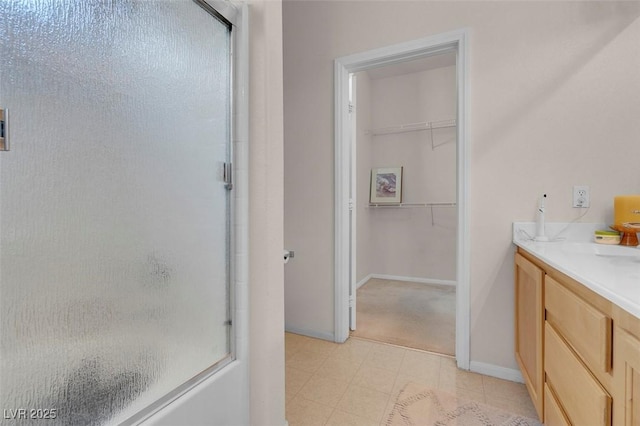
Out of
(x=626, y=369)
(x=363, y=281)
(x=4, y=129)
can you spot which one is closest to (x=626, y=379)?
(x=626, y=369)

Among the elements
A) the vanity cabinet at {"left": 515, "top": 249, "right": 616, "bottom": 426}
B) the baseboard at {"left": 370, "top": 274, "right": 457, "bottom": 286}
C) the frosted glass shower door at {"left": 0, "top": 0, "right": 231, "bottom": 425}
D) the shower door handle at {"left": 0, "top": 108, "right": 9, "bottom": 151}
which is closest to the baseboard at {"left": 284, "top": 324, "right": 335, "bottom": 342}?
the vanity cabinet at {"left": 515, "top": 249, "right": 616, "bottom": 426}

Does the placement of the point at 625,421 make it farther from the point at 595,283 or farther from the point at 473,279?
the point at 473,279

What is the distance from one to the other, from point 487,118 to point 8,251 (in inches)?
83.9

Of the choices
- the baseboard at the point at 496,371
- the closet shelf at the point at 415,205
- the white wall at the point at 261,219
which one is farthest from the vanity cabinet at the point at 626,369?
the closet shelf at the point at 415,205

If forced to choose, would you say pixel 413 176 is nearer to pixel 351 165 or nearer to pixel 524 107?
pixel 351 165

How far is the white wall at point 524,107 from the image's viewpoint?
1.57 metres

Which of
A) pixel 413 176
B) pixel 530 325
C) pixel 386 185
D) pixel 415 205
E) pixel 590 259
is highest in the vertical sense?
pixel 413 176

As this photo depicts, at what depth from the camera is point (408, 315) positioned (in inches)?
111

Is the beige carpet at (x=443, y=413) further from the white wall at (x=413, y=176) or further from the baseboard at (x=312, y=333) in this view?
the white wall at (x=413, y=176)

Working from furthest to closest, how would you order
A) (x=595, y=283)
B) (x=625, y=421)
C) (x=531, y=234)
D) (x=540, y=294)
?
1. (x=531, y=234)
2. (x=540, y=294)
3. (x=595, y=283)
4. (x=625, y=421)

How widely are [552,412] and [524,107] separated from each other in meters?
1.53

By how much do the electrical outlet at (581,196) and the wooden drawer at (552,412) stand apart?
3.29 ft

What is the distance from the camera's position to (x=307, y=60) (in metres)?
2.36

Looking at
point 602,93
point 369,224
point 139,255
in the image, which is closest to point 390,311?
point 369,224
